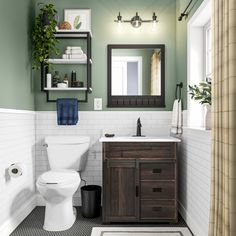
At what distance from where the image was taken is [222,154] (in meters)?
1.58

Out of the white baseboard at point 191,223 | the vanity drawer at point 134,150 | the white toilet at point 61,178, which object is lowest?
the white baseboard at point 191,223

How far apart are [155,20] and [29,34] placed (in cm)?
142

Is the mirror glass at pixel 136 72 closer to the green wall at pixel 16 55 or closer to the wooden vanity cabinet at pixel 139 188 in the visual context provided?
the wooden vanity cabinet at pixel 139 188

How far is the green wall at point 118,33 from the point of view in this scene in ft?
11.4

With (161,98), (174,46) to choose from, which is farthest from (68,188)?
(174,46)

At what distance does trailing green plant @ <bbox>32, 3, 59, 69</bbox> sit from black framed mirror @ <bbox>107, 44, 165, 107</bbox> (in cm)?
67

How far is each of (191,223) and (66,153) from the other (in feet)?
4.73

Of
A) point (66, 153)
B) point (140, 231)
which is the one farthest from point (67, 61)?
point (140, 231)

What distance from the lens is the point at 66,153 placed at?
3193mm

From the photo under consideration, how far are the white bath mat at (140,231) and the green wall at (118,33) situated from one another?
53.3 inches

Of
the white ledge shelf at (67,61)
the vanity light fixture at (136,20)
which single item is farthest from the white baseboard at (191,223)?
the vanity light fixture at (136,20)

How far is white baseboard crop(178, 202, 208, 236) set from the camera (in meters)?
2.48

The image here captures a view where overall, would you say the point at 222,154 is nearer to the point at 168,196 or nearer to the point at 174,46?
the point at 168,196

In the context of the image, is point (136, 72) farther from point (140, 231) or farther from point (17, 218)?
point (17, 218)
